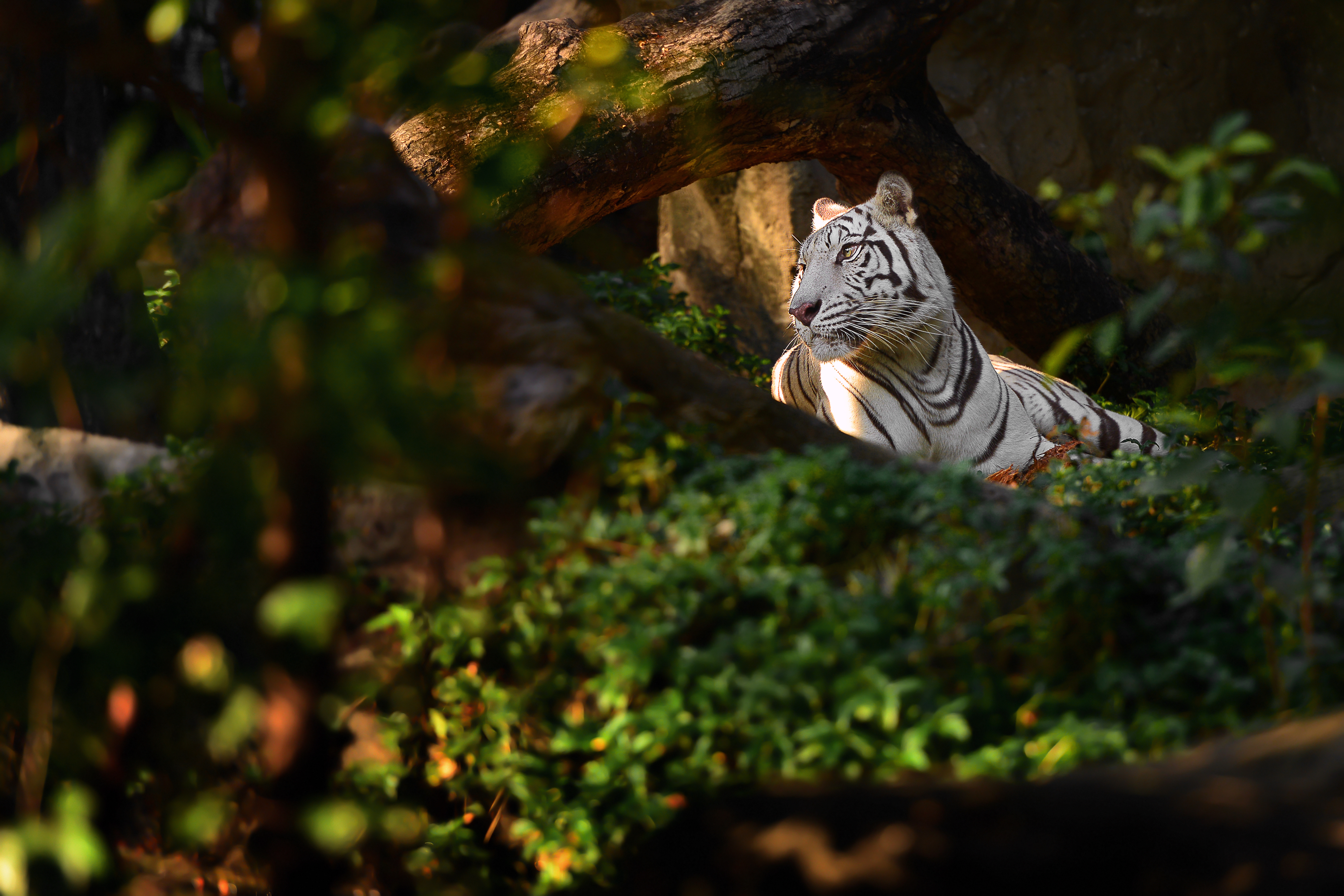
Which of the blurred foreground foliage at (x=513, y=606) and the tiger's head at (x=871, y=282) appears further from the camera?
the tiger's head at (x=871, y=282)

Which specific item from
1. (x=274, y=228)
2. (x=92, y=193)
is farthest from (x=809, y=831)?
(x=92, y=193)

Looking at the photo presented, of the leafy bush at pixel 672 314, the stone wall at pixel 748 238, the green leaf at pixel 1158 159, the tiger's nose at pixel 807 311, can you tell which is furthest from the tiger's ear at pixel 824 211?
the green leaf at pixel 1158 159

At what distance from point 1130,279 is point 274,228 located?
673cm

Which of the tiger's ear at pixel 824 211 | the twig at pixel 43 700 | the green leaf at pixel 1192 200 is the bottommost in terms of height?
the tiger's ear at pixel 824 211

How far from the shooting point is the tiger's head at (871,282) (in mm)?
4457

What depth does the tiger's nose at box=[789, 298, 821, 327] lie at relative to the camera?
176 inches

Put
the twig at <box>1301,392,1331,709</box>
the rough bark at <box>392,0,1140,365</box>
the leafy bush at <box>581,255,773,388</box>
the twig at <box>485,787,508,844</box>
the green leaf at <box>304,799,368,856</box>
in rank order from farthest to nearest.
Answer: the leafy bush at <box>581,255,773,388</box> < the rough bark at <box>392,0,1140,365</box> < the twig at <box>485,787,508,844</box> < the twig at <box>1301,392,1331,709</box> < the green leaf at <box>304,799,368,856</box>

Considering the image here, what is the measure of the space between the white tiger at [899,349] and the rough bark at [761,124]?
2.37ft

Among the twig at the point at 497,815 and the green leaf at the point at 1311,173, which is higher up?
the green leaf at the point at 1311,173

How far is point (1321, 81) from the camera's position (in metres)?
7.56

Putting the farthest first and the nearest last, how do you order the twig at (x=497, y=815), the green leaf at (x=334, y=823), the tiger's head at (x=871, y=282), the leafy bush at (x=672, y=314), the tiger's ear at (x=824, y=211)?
1. the leafy bush at (x=672, y=314)
2. the tiger's ear at (x=824, y=211)
3. the tiger's head at (x=871, y=282)
4. the twig at (x=497, y=815)
5. the green leaf at (x=334, y=823)

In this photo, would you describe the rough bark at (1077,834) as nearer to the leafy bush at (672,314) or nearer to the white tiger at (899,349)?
the white tiger at (899,349)

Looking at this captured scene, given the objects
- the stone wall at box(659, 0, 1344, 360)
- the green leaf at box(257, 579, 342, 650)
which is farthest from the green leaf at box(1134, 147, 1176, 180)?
the stone wall at box(659, 0, 1344, 360)

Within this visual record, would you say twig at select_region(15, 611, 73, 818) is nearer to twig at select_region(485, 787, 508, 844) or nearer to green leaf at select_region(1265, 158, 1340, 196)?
twig at select_region(485, 787, 508, 844)
